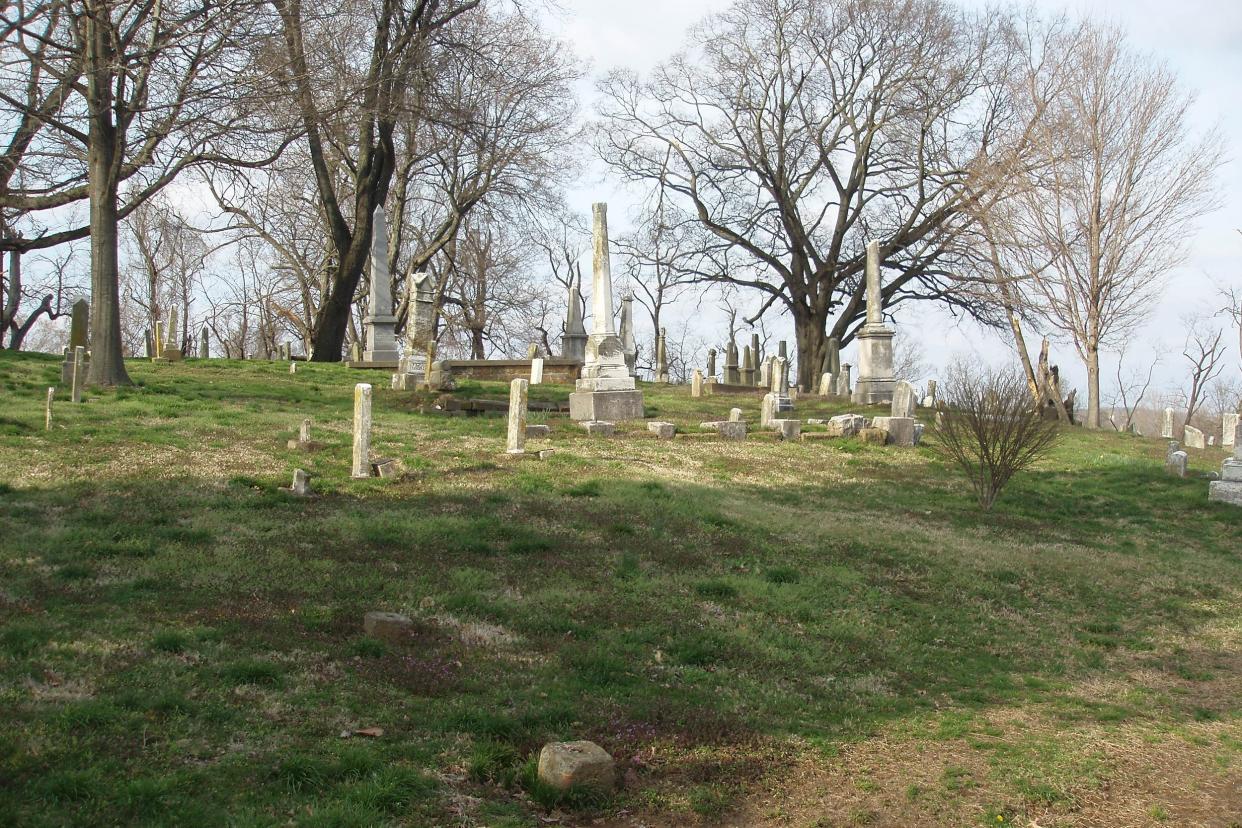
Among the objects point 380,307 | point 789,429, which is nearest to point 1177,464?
point 789,429

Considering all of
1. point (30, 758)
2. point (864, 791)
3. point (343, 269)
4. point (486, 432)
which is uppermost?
point (343, 269)

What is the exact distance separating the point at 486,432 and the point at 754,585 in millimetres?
7805

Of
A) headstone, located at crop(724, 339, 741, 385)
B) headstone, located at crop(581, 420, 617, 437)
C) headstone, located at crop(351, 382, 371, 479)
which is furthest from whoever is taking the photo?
headstone, located at crop(724, 339, 741, 385)

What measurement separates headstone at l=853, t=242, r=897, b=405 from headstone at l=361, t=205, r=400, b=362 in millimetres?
12431

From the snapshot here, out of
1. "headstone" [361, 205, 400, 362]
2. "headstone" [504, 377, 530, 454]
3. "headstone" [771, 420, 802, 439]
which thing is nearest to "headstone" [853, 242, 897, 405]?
"headstone" [771, 420, 802, 439]

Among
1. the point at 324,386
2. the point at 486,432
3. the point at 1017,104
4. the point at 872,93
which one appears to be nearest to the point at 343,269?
the point at 324,386

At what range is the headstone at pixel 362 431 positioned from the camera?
11430 mm

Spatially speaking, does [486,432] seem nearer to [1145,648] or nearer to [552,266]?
[1145,648]

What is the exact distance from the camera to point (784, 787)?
5461 millimetres

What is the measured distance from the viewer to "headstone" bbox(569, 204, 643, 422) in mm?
18750

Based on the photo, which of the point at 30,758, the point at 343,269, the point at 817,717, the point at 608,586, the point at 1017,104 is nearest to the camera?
the point at 30,758

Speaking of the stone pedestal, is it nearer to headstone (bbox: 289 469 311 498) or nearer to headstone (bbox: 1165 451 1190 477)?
headstone (bbox: 1165 451 1190 477)

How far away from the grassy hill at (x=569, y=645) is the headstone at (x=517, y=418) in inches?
22.2

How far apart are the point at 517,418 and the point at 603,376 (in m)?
5.25
